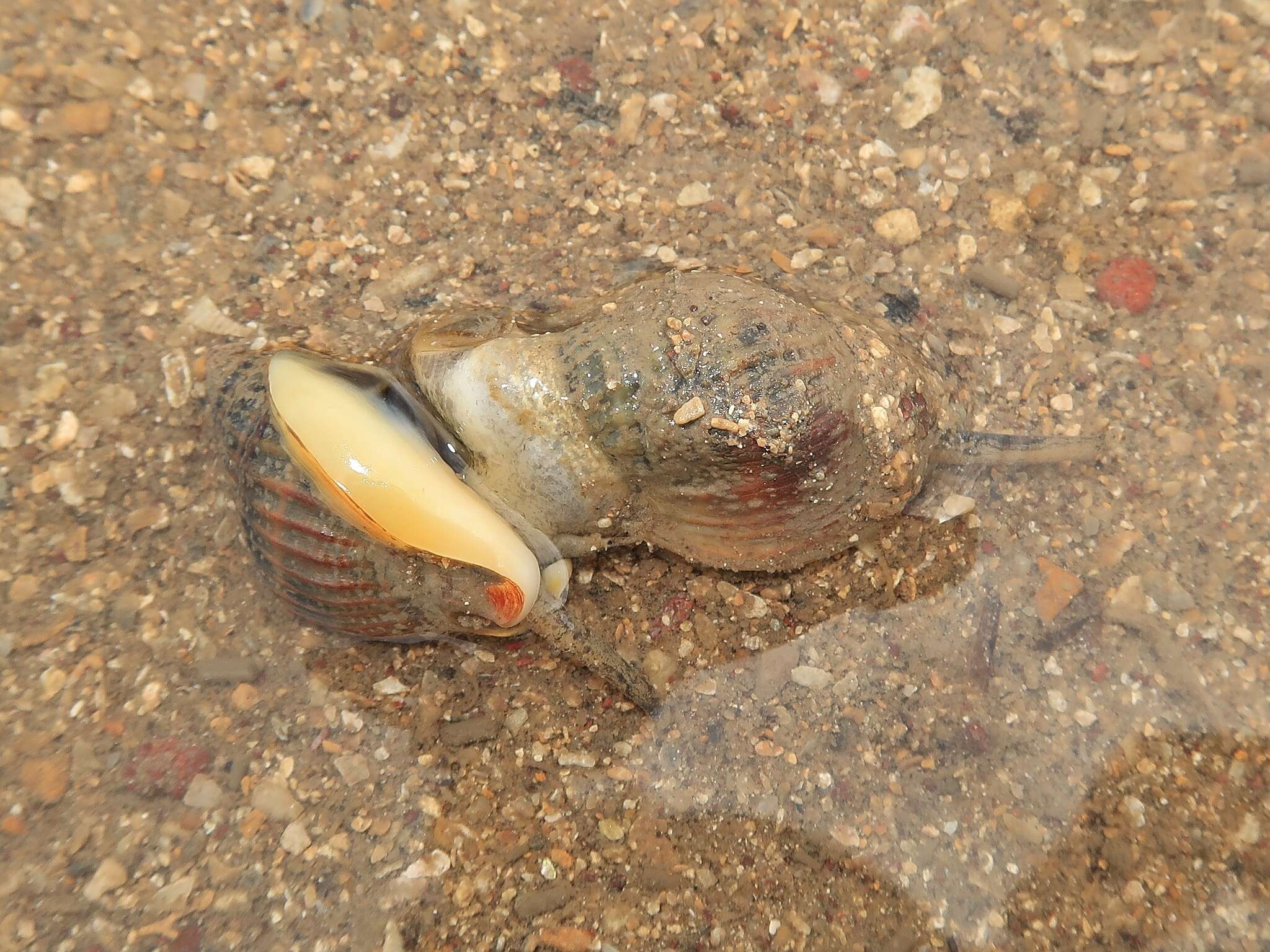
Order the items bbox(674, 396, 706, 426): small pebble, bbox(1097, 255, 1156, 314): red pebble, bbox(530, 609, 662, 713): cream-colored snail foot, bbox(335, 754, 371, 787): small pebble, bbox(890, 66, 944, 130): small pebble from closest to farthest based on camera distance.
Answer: bbox(674, 396, 706, 426): small pebble < bbox(335, 754, 371, 787): small pebble < bbox(530, 609, 662, 713): cream-colored snail foot < bbox(1097, 255, 1156, 314): red pebble < bbox(890, 66, 944, 130): small pebble

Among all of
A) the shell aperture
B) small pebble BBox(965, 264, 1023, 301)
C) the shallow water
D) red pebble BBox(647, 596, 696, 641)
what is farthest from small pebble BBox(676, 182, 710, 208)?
red pebble BBox(647, 596, 696, 641)

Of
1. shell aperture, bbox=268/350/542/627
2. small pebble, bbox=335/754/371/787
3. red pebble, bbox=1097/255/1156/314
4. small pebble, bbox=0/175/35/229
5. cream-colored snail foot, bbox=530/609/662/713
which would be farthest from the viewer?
red pebble, bbox=1097/255/1156/314

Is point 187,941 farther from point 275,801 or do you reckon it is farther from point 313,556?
point 313,556

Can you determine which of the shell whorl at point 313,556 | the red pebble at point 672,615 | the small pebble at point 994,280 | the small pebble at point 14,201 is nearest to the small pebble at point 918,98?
the small pebble at point 994,280

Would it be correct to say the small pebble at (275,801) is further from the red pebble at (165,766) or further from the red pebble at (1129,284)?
the red pebble at (1129,284)

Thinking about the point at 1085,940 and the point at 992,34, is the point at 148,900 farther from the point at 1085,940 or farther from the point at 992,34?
the point at 992,34

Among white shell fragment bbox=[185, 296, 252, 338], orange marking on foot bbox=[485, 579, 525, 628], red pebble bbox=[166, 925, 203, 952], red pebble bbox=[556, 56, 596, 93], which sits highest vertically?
red pebble bbox=[556, 56, 596, 93]

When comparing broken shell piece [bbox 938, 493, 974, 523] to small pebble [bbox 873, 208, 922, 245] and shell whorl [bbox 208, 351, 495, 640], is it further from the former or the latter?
shell whorl [bbox 208, 351, 495, 640]
